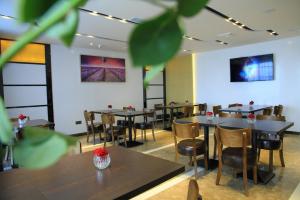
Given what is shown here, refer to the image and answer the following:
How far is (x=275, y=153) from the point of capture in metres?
4.43

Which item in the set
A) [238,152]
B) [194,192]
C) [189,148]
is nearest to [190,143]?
[189,148]

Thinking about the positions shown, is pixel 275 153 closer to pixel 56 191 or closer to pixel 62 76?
pixel 56 191

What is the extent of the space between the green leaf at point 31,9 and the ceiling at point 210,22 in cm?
244

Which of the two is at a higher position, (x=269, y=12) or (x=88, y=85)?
(x=269, y=12)

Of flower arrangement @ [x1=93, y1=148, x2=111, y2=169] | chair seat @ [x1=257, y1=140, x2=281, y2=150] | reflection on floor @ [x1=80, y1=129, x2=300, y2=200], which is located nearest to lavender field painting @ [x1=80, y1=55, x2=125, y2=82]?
reflection on floor @ [x1=80, y1=129, x2=300, y2=200]

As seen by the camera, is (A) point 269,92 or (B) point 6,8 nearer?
(B) point 6,8

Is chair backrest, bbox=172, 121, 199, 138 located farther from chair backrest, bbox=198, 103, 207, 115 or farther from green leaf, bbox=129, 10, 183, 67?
chair backrest, bbox=198, 103, 207, 115

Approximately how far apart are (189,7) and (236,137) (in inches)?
110

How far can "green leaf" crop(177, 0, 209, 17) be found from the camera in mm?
217

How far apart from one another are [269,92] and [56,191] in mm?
6712

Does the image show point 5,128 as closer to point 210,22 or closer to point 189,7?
point 189,7

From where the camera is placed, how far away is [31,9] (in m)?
0.21

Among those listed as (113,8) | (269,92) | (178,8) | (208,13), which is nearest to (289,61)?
(269,92)

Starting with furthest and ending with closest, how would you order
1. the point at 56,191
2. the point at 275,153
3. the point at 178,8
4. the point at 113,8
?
1. the point at 275,153
2. the point at 113,8
3. the point at 56,191
4. the point at 178,8
